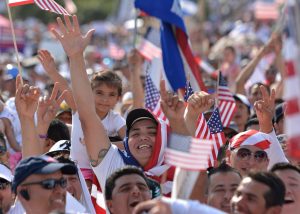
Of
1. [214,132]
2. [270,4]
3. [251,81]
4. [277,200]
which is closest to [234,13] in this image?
[270,4]

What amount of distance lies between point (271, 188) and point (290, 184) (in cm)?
124

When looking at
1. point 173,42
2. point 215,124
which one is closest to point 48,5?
point 215,124

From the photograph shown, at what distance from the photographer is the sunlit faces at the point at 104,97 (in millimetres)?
9945

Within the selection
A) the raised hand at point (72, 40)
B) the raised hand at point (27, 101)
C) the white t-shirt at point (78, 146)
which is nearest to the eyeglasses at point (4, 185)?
the raised hand at point (27, 101)

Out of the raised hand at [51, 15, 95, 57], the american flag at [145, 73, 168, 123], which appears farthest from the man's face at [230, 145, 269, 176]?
the american flag at [145, 73, 168, 123]

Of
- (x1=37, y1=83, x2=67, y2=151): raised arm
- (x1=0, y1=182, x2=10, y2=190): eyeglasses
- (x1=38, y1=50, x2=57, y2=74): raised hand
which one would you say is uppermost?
(x1=38, y1=50, x2=57, y2=74): raised hand

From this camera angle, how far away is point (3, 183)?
329 inches

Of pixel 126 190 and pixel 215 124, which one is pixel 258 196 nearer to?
pixel 126 190

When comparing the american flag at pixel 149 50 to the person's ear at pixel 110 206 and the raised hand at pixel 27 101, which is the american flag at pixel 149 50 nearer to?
the raised hand at pixel 27 101

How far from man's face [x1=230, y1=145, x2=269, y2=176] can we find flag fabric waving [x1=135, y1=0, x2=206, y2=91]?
12.0 feet

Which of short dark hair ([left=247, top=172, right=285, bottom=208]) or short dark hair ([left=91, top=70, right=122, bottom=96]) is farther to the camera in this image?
short dark hair ([left=91, top=70, right=122, bottom=96])

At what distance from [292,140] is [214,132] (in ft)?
13.7

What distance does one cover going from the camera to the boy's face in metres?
9.95

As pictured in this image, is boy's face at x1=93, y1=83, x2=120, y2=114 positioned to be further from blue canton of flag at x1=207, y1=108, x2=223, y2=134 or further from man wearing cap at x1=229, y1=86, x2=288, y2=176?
man wearing cap at x1=229, y1=86, x2=288, y2=176
